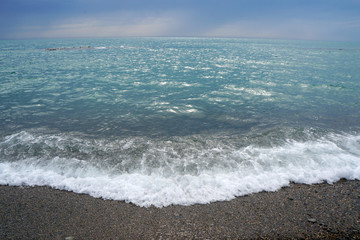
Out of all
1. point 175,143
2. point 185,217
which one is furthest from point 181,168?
point 185,217

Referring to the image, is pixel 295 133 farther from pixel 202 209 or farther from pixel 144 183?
pixel 144 183

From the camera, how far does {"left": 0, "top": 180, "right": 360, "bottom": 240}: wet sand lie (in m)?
4.09

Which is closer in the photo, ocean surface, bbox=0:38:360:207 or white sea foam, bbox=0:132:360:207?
white sea foam, bbox=0:132:360:207

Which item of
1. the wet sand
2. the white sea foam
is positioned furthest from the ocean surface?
the wet sand

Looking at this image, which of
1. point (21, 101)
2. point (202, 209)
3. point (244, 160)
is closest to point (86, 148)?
point (202, 209)

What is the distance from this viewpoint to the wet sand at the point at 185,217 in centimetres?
409

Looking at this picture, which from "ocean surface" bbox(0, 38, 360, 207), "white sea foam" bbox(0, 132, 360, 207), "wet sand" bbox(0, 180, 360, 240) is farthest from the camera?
"ocean surface" bbox(0, 38, 360, 207)

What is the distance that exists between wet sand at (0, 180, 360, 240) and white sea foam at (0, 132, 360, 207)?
13.3 inches

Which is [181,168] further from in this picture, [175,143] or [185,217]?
[185,217]

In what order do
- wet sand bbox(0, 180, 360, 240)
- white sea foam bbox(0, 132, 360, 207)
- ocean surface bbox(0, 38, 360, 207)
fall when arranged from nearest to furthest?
1. wet sand bbox(0, 180, 360, 240)
2. white sea foam bbox(0, 132, 360, 207)
3. ocean surface bbox(0, 38, 360, 207)

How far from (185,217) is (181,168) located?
6.92ft

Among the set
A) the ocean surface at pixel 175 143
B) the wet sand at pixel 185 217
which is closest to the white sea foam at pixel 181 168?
the ocean surface at pixel 175 143

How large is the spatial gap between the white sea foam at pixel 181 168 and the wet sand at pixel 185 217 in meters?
0.34

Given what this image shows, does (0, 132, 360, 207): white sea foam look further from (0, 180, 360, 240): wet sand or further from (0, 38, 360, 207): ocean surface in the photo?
(0, 180, 360, 240): wet sand
